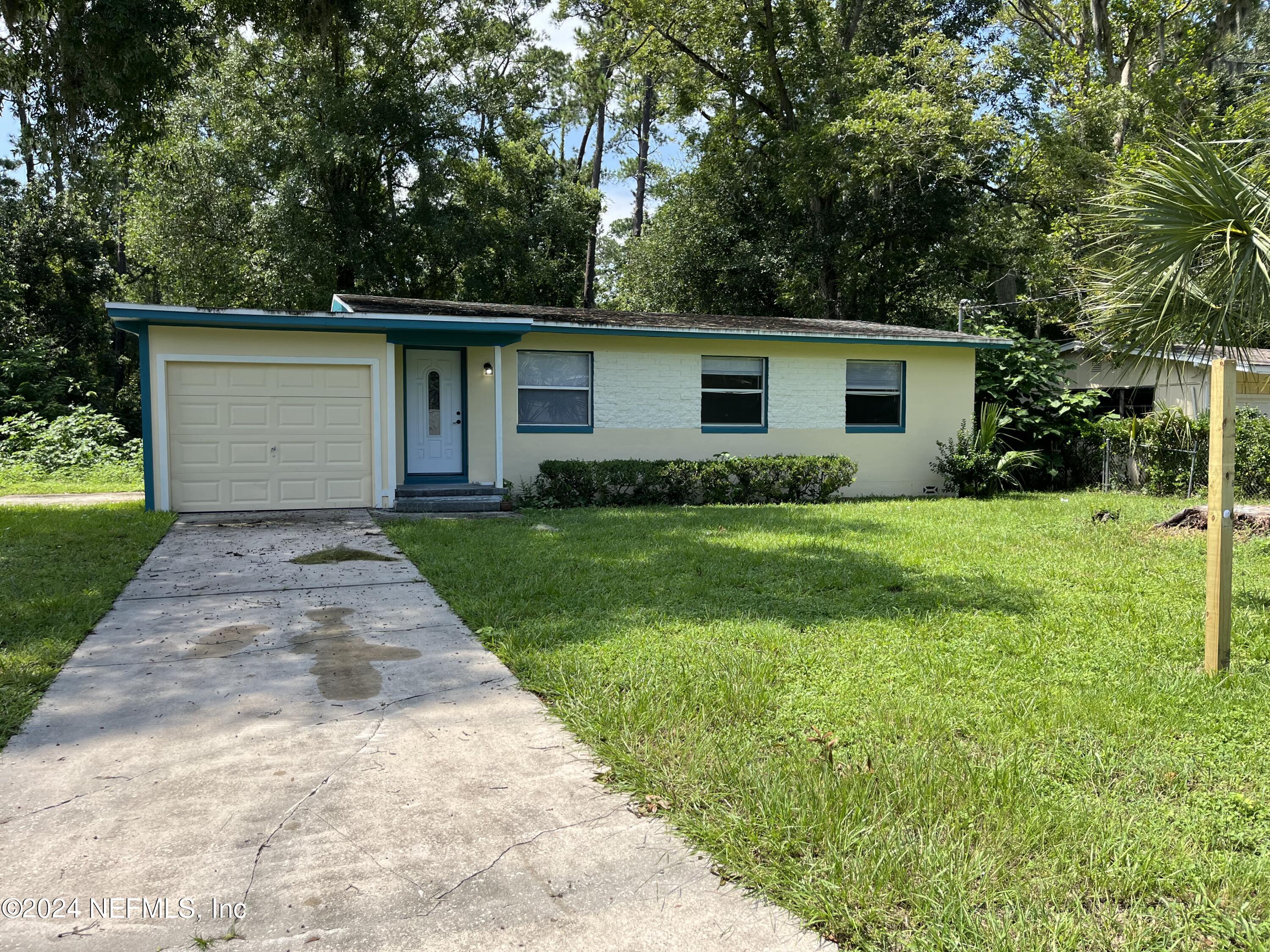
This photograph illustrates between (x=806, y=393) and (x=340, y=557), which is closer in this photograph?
(x=340, y=557)

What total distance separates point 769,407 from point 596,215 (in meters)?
15.2

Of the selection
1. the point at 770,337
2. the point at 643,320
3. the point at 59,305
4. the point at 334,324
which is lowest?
the point at 334,324

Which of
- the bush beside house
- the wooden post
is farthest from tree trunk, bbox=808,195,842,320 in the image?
the wooden post

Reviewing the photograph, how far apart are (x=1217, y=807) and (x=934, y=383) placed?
535 inches

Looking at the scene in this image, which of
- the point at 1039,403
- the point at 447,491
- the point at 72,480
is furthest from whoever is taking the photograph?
the point at 1039,403

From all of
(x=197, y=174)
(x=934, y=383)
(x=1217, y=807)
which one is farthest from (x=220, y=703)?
(x=197, y=174)

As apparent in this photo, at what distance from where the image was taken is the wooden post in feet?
15.4

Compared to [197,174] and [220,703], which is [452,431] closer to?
[220,703]

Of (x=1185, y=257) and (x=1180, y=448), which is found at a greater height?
(x=1185, y=257)

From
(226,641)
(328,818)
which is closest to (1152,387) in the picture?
(226,641)

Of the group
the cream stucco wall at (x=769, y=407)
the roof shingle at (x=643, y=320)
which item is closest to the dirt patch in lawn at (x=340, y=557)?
the roof shingle at (x=643, y=320)

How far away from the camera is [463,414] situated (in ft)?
44.4

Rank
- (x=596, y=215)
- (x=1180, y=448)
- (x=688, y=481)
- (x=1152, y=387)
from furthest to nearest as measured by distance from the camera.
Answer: (x=596, y=215), (x=1152, y=387), (x=1180, y=448), (x=688, y=481)

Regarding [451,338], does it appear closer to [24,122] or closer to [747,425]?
[747,425]
